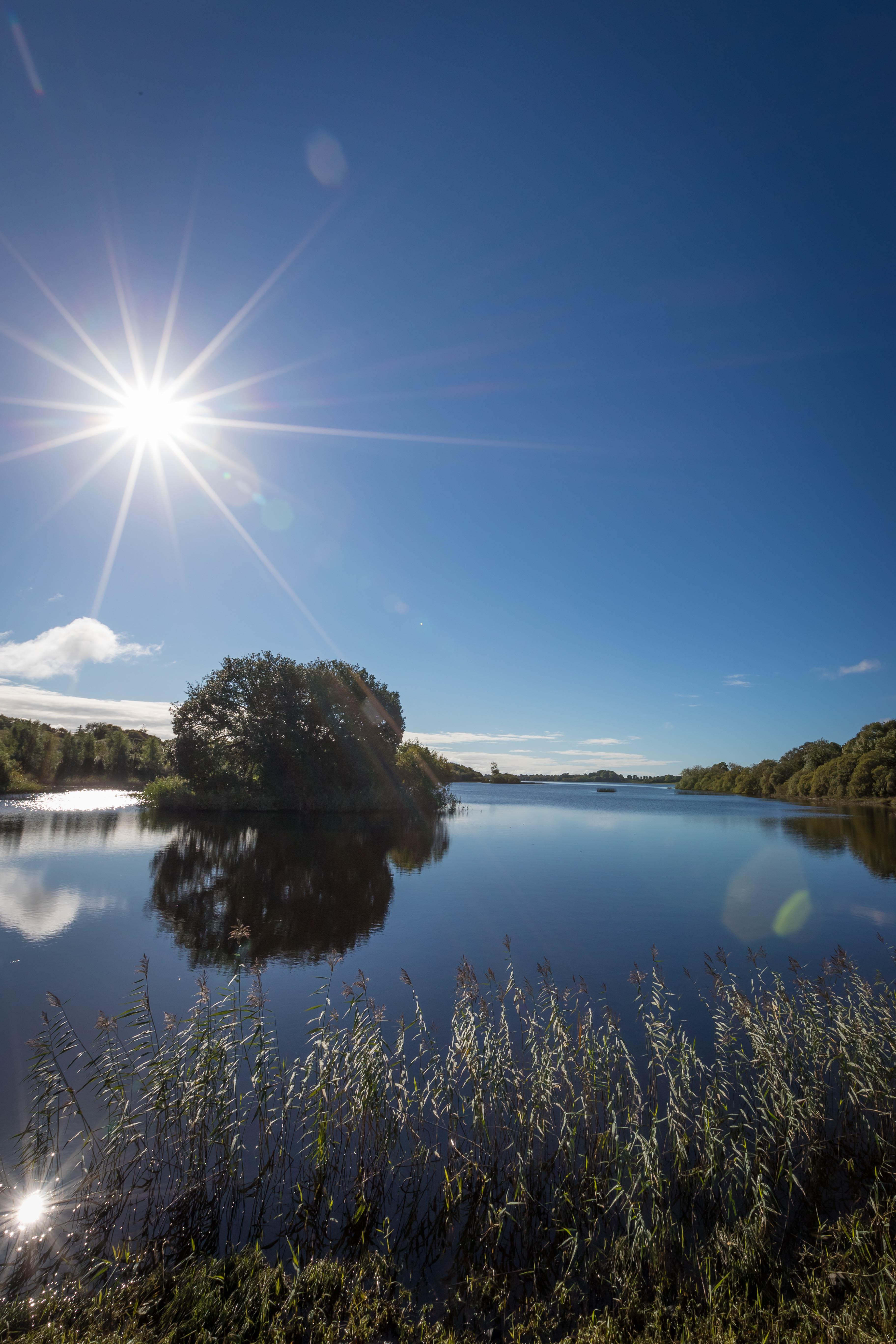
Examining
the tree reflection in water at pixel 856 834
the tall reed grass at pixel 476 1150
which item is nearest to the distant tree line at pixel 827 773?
the tree reflection in water at pixel 856 834

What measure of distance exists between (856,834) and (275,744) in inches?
1893

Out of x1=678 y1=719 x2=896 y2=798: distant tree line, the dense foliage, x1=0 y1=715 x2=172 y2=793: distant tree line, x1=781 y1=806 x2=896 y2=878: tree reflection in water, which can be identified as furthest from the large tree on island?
x1=678 y1=719 x2=896 y2=798: distant tree line

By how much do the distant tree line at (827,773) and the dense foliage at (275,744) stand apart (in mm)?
62130

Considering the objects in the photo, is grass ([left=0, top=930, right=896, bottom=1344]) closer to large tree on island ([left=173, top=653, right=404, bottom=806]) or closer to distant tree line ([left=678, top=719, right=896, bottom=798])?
large tree on island ([left=173, top=653, right=404, bottom=806])

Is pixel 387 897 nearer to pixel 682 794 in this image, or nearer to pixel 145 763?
pixel 145 763

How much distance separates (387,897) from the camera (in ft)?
67.1

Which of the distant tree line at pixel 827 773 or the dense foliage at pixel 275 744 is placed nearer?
the dense foliage at pixel 275 744

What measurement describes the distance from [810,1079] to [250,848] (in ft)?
91.9

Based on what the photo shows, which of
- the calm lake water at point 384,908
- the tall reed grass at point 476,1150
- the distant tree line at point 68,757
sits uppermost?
the distant tree line at point 68,757

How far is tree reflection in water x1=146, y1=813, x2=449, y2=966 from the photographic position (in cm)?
1490

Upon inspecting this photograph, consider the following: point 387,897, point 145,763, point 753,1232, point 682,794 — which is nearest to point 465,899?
point 387,897

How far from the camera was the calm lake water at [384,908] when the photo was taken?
1201cm

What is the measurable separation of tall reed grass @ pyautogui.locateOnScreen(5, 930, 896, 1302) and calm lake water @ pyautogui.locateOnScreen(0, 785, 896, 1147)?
5.67 ft

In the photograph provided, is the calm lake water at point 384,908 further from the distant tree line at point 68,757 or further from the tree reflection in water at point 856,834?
the distant tree line at point 68,757
